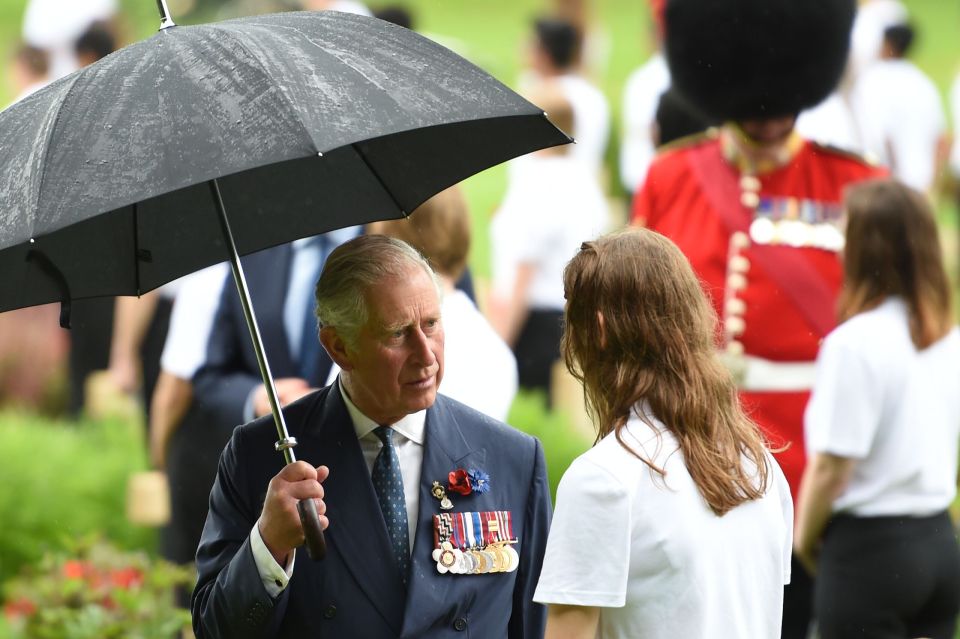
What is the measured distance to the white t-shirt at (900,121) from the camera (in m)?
9.40

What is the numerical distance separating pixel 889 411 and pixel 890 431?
0.06 m

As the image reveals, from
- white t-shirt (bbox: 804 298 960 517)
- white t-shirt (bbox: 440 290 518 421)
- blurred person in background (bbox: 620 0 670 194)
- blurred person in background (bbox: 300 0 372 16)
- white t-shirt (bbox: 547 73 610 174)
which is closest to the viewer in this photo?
white t-shirt (bbox: 440 290 518 421)

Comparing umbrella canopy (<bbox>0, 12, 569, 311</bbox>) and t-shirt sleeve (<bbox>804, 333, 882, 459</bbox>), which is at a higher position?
umbrella canopy (<bbox>0, 12, 569, 311</bbox>)

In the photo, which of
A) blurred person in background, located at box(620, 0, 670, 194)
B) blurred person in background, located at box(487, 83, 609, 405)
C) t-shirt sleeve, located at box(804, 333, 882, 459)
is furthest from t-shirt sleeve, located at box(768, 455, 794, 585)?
blurred person in background, located at box(620, 0, 670, 194)

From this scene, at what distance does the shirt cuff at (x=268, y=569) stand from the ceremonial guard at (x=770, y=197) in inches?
101

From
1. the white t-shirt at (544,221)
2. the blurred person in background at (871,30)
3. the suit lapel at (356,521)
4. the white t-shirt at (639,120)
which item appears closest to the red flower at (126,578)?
the suit lapel at (356,521)

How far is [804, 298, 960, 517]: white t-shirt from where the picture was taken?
454 centimetres

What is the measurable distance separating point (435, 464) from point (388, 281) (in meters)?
0.36

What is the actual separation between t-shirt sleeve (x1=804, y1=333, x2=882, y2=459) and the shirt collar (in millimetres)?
1846

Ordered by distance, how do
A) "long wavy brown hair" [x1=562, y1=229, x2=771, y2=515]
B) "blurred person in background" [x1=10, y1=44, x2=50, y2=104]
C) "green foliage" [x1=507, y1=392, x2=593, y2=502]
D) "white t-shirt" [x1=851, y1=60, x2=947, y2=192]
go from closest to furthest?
"long wavy brown hair" [x1=562, y1=229, x2=771, y2=515]
"green foliage" [x1=507, y1=392, x2=593, y2=502]
"blurred person in background" [x1=10, y1=44, x2=50, y2=104]
"white t-shirt" [x1=851, y1=60, x2=947, y2=192]

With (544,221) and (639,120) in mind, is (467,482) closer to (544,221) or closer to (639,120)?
(544,221)

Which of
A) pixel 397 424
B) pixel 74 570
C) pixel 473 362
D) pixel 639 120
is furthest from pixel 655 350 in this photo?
pixel 639 120

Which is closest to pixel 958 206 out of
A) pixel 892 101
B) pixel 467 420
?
pixel 892 101

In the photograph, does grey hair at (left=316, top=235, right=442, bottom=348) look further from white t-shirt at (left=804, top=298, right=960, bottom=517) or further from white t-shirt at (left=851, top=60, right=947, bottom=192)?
white t-shirt at (left=851, top=60, right=947, bottom=192)
